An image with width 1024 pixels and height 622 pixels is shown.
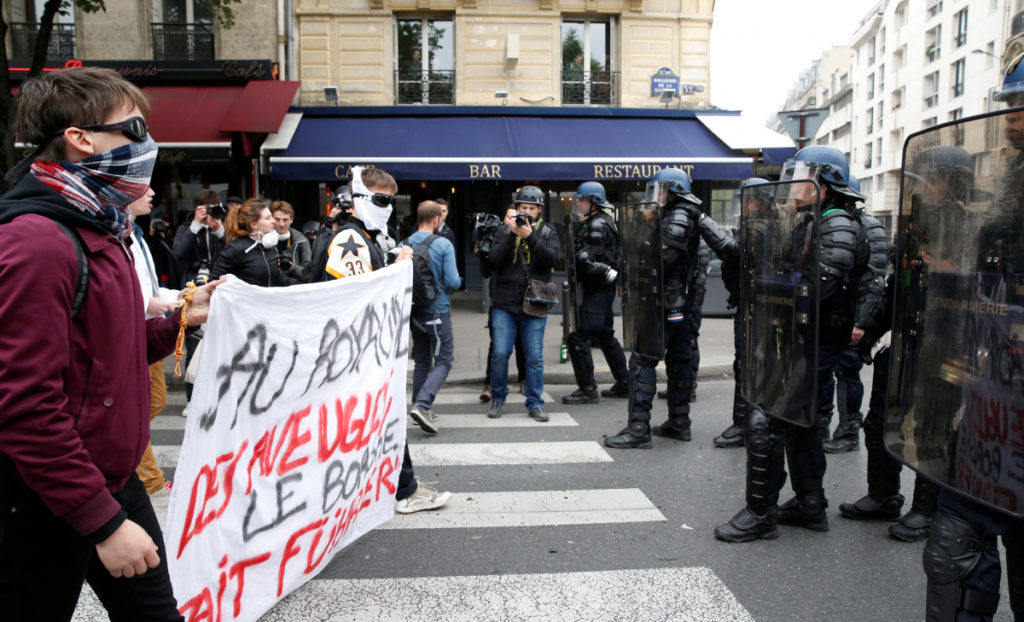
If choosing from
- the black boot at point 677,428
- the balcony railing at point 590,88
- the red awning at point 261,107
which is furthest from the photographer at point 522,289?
the balcony railing at point 590,88

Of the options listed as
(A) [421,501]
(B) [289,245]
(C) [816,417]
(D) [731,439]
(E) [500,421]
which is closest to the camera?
(C) [816,417]

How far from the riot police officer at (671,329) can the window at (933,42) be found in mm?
50507

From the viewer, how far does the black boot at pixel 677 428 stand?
5.67 m

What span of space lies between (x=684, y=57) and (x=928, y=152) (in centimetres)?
1353

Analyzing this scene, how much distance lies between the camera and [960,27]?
142ft

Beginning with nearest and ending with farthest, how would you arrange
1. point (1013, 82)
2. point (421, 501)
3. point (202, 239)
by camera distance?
point (1013, 82) → point (421, 501) → point (202, 239)

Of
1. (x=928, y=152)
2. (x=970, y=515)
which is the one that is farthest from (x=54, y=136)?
(x=970, y=515)

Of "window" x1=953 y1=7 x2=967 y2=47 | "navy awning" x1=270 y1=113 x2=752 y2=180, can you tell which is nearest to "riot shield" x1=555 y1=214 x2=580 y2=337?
"navy awning" x1=270 y1=113 x2=752 y2=180

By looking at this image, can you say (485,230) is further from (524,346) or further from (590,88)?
(590,88)

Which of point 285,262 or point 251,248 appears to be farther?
point 285,262

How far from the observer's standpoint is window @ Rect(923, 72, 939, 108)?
4694 cm

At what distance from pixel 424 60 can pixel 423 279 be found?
33.1 ft

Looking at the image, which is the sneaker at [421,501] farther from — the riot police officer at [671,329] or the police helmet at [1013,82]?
the police helmet at [1013,82]

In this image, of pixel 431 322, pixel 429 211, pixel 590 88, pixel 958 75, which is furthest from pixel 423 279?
pixel 958 75
